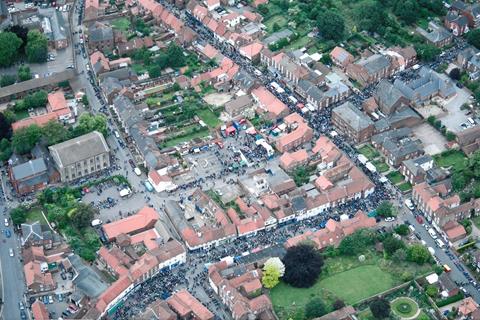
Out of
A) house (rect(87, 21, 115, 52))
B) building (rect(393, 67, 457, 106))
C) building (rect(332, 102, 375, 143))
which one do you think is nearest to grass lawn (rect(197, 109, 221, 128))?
building (rect(332, 102, 375, 143))

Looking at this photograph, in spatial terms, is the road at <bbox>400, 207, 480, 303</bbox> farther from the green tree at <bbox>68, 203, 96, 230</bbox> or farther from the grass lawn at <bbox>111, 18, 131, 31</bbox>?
the grass lawn at <bbox>111, 18, 131, 31</bbox>

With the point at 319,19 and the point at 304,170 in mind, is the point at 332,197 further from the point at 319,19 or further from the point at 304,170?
the point at 319,19

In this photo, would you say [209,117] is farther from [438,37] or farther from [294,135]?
[438,37]

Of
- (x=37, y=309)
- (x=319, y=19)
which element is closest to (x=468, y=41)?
(x=319, y=19)

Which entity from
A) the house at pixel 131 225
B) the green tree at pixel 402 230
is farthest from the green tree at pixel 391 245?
the house at pixel 131 225

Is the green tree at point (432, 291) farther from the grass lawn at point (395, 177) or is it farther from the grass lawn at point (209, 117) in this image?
the grass lawn at point (209, 117)

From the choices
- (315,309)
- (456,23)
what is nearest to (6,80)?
(315,309)
